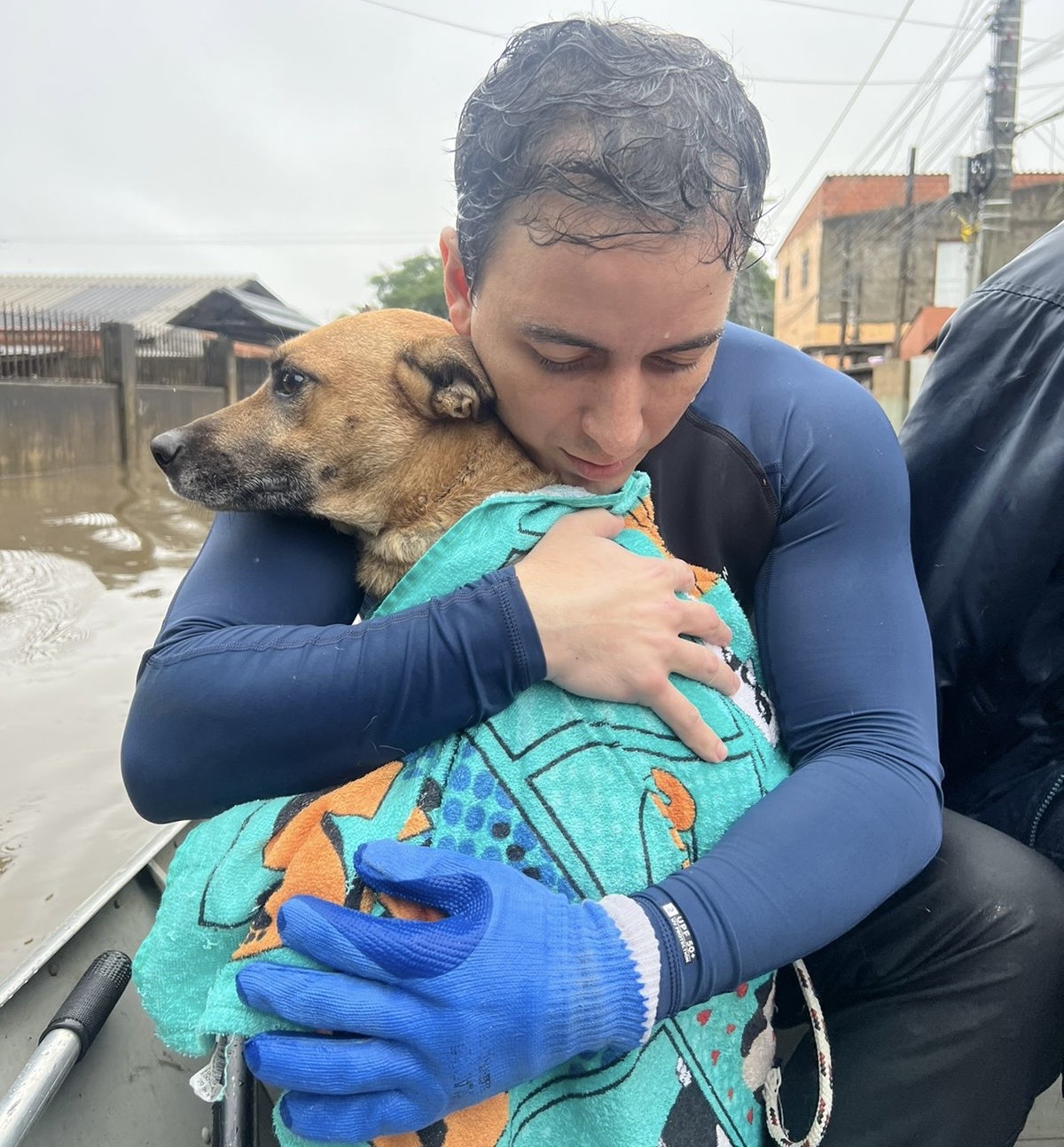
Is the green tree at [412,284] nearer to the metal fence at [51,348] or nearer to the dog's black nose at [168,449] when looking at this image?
the metal fence at [51,348]

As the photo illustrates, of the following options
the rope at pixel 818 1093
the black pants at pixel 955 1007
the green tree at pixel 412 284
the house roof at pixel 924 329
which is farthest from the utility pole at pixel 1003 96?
the green tree at pixel 412 284

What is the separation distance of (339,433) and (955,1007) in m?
1.59

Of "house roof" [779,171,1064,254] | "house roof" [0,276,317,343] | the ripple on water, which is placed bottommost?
the ripple on water

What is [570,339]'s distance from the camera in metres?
1.43

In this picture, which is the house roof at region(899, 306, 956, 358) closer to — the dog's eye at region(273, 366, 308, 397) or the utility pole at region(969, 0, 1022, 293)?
the utility pole at region(969, 0, 1022, 293)

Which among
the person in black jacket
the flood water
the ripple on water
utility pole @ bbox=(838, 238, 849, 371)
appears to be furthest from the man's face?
utility pole @ bbox=(838, 238, 849, 371)

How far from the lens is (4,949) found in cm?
323

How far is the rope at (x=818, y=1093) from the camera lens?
1.51 meters

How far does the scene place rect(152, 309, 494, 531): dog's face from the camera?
1.85 metres

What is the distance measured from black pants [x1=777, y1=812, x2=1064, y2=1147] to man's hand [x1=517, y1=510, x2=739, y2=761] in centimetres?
51

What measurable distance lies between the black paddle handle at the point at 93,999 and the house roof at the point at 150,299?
2455cm

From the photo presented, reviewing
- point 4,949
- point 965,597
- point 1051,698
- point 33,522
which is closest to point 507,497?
point 965,597

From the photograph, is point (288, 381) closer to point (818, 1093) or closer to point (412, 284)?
point (818, 1093)

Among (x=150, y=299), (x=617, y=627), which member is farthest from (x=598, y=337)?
(x=150, y=299)
